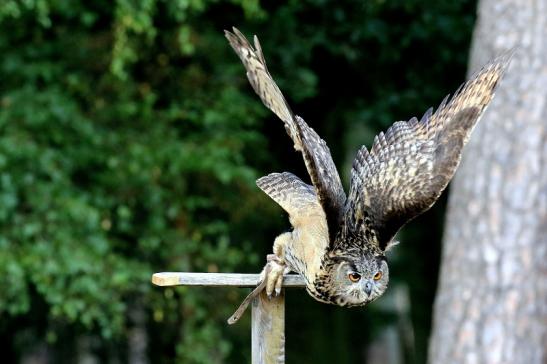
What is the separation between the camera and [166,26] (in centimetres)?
939

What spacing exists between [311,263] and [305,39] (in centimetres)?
Answer: 551

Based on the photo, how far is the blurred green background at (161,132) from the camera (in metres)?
8.66

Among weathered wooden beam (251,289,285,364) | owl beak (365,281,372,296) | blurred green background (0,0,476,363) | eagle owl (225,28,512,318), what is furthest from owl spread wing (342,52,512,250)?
blurred green background (0,0,476,363)

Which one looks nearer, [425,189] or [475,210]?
[425,189]

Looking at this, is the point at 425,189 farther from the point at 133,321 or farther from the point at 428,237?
the point at 428,237

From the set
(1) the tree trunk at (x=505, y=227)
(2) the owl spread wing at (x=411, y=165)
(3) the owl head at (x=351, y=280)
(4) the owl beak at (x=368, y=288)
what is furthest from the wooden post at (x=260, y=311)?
(1) the tree trunk at (x=505, y=227)

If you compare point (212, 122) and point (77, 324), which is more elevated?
point (212, 122)

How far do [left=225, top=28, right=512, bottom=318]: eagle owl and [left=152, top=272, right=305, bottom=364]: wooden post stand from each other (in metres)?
0.05

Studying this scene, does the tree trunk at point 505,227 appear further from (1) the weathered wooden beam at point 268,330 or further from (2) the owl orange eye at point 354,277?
(1) the weathered wooden beam at point 268,330

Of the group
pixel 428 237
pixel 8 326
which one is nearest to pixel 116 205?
pixel 8 326

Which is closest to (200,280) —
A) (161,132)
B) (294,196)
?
(294,196)

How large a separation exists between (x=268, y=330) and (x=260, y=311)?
0.25ft

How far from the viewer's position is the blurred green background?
8.66m

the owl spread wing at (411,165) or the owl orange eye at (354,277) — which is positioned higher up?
the owl spread wing at (411,165)
